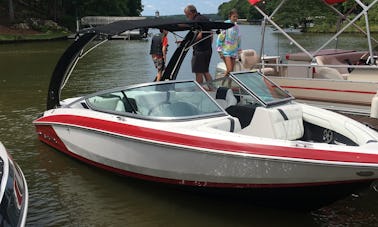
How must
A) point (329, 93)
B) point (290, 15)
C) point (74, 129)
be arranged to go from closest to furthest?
point (74, 129), point (329, 93), point (290, 15)

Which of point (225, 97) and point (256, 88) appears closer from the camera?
point (256, 88)

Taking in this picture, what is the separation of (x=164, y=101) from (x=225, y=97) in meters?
1.05

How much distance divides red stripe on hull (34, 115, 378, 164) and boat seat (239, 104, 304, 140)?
2.67 ft

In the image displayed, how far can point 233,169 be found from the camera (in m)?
4.41

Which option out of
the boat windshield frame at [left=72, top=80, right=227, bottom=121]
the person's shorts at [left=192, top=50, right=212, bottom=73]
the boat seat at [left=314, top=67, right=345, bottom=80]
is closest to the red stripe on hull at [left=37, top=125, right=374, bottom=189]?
the boat windshield frame at [left=72, top=80, right=227, bottom=121]

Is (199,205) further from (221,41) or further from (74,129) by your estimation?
(221,41)

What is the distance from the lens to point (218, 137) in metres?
4.46

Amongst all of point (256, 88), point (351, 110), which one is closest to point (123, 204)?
point (256, 88)

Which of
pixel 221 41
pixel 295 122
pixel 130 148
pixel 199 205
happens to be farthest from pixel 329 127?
pixel 221 41

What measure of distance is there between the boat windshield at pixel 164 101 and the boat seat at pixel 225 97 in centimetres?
55

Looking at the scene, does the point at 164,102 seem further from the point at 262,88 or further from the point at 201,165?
the point at 262,88

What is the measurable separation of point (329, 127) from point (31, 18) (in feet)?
159

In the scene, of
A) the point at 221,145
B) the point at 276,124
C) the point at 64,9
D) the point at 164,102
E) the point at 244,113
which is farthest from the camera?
the point at 64,9

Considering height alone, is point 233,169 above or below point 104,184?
above
